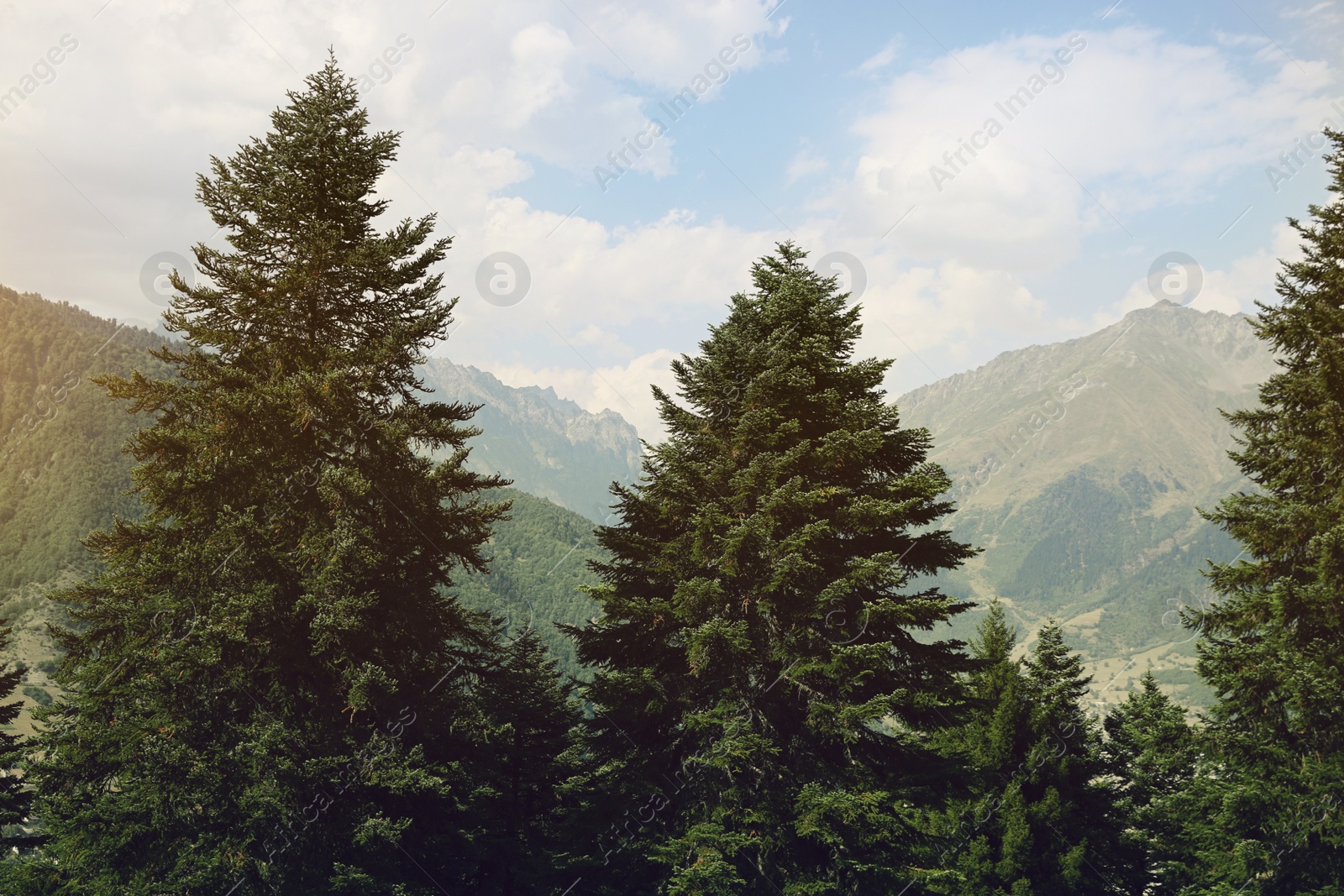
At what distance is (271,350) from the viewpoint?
17.7m

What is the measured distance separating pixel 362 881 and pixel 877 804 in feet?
36.3

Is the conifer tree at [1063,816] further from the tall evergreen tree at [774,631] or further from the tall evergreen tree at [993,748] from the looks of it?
the tall evergreen tree at [774,631]

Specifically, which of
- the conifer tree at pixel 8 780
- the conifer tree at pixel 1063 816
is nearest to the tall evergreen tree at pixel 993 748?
the conifer tree at pixel 1063 816

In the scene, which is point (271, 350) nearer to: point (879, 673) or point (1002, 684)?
point (879, 673)

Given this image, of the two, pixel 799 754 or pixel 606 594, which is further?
pixel 606 594

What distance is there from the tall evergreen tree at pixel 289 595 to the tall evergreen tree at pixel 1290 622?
1976 cm

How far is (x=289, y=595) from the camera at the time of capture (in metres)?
16.7

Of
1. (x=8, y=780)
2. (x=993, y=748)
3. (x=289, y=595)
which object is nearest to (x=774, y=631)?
(x=289, y=595)

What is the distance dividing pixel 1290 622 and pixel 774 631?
13.8 metres

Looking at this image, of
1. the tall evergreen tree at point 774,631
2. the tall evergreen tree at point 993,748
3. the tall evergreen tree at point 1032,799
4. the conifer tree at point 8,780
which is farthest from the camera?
the tall evergreen tree at point 1032,799

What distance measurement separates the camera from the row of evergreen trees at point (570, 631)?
15805 millimetres

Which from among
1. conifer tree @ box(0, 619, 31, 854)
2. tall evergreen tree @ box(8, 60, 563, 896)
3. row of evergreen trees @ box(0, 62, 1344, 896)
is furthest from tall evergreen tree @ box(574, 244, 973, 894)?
conifer tree @ box(0, 619, 31, 854)

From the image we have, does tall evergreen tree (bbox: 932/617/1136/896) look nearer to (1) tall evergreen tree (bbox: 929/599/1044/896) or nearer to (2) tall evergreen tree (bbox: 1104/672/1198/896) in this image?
(1) tall evergreen tree (bbox: 929/599/1044/896)

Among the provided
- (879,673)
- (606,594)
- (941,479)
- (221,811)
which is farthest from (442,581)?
(941,479)
